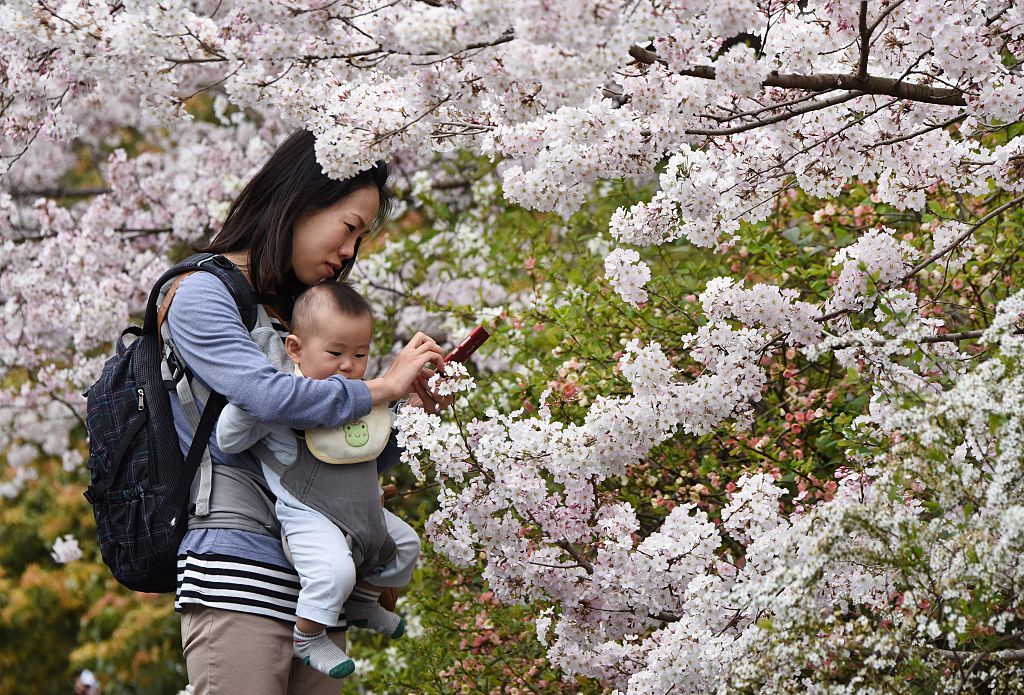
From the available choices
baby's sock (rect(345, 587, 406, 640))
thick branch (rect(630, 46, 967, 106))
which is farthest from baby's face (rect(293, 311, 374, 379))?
thick branch (rect(630, 46, 967, 106))

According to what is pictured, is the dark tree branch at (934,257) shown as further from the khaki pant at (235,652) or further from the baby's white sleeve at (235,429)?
the khaki pant at (235,652)

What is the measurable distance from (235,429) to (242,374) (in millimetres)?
129

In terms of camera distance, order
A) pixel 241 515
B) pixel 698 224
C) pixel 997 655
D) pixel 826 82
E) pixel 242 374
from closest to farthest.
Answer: pixel 997 655 → pixel 242 374 → pixel 241 515 → pixel 826 82 → pixel 698 224

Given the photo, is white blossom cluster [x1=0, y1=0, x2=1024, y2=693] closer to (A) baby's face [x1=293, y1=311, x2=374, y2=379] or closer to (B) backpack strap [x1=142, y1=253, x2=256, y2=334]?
(A) baby's face [x1=293, y1=311, x2=374, y2=379]

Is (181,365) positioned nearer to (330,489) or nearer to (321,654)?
(330,489)

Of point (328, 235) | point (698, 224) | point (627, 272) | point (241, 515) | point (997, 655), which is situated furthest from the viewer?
point (627, 272)

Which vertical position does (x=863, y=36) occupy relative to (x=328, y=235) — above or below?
above

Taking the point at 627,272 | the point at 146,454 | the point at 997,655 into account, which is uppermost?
the point at 627,272

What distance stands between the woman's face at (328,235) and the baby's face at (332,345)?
0.19 meters

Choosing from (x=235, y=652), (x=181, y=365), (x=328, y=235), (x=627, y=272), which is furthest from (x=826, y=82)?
(x=235, y=652)

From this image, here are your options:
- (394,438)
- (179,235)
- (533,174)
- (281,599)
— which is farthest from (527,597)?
(179,235)

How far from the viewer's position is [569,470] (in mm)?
3098

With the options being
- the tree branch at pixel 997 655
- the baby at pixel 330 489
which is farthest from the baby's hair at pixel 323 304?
the tree branch at pixel 997 655

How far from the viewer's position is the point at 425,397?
3238 millimetres
